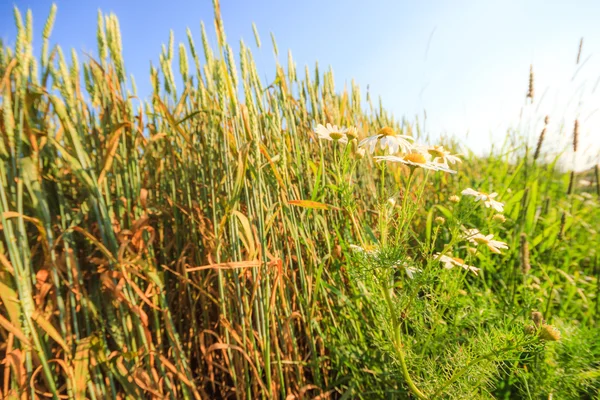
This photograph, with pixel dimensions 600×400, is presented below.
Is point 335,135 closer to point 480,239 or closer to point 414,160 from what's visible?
point 414,160

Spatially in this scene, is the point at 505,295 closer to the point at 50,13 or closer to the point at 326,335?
the point at 326,335

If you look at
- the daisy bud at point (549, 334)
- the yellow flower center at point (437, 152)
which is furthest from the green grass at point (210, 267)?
the yellow flower center at point (437, 152)

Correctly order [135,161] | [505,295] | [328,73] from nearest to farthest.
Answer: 1. [135,161]
2. [505,295]
3. [328,73]

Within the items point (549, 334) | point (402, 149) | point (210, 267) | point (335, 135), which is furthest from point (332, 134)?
point (549, 334)

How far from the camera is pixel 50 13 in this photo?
0.79m

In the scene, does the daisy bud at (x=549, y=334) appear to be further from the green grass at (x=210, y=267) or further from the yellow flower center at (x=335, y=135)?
the yellow flower center at (x=335, y=135)

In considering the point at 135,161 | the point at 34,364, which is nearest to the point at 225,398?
the point at 34,364

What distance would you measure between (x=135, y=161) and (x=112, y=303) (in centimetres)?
37

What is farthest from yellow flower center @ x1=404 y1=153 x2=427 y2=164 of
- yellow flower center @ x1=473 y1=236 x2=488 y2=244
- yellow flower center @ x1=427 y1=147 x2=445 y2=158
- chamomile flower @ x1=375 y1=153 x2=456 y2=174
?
yellow flower center @ x1=473 y1=236 x2=488 y2=244

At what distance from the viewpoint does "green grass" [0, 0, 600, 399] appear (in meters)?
0.73

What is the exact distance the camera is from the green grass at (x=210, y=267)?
734 millimetres

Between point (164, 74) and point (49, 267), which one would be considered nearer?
point (49, 267)

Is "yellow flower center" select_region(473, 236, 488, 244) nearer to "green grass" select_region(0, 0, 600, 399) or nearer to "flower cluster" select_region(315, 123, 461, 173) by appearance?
"green grass" select_region(0, 0, 600, 399)

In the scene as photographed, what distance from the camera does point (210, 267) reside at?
82 cm
